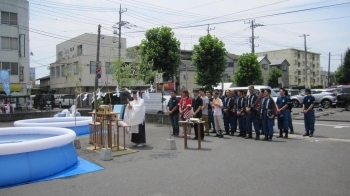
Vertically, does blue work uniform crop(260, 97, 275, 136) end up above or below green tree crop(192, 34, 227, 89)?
below

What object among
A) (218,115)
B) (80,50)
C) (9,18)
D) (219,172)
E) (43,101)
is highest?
(9,18)

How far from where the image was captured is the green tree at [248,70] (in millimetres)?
39469

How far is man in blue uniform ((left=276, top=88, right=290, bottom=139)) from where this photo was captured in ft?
36.6

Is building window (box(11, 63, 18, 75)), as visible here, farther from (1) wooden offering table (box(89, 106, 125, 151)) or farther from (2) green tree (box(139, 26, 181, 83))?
(1) wooden offering table (box(89, 106, 125, 151))

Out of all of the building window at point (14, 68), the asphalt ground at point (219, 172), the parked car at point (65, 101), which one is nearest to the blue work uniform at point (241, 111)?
the asphalt ground at point (219, 172)

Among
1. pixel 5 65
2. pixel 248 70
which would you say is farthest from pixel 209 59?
pixel 5 65

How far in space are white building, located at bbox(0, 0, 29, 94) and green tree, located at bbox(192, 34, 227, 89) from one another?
864 inches

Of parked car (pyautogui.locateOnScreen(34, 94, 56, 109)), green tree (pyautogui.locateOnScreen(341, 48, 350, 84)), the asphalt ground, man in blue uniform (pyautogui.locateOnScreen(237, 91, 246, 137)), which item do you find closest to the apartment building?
parked car (pyautogui.locateOnScreen(34, 94, 56, 109))

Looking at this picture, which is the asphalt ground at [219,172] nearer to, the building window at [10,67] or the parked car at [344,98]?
the parked car at [344,98]

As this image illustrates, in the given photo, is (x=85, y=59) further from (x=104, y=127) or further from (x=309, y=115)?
(x=309, y=115)

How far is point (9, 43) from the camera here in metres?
36.3

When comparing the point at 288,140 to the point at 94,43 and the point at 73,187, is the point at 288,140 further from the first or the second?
the point at 94,43

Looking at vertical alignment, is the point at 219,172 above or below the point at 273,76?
below

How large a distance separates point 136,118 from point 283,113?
5457mm
